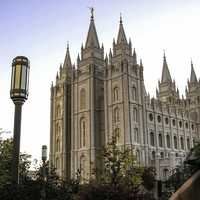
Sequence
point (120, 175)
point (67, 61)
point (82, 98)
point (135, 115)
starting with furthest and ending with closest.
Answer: point (67, 61) < point (82, 98) < point (135, 115) < point (120, 175)

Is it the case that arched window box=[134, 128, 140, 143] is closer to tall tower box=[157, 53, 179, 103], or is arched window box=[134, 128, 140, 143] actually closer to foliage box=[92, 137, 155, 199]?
foliage box=[92, 137, 155, 199]

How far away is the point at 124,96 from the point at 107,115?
386 cm

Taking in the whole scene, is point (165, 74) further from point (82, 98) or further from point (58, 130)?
point (58, 130)

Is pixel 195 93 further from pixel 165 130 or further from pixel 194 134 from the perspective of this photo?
pixel 165 130

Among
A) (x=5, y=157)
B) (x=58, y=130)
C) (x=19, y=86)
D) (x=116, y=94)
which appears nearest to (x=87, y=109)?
(x=116, y=94)

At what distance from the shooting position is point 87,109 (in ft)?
166

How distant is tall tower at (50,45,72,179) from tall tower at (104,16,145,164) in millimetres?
8639

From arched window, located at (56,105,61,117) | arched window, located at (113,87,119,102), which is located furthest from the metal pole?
arched window, located at (56,105,61,117)

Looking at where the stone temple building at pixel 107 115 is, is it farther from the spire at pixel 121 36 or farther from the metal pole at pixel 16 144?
the metal pole at pixel 16 144

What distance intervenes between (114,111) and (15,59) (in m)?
38.8

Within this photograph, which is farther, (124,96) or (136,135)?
(124,96)

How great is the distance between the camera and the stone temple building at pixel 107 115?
46625mm

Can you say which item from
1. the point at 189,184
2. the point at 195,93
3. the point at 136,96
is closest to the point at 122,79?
the point at 136,96

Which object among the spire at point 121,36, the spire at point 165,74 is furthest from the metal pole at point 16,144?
the spire at point 165,74
